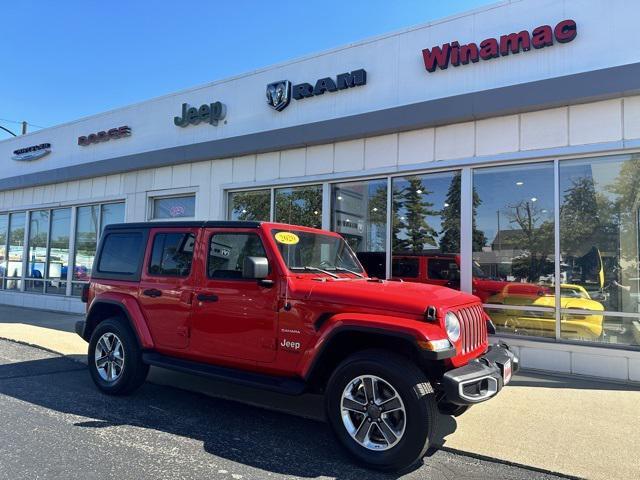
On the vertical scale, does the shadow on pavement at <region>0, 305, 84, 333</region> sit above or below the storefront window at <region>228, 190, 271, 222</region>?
below

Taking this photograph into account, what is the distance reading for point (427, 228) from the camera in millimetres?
8461

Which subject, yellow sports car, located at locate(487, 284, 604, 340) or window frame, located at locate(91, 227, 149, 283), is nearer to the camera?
window frame, located at locate(91, 227, 149, 283)

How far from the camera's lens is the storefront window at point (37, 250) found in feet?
50.4

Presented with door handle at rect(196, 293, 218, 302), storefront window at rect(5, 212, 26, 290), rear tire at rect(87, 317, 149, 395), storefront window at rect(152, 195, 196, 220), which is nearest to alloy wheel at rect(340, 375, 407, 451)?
door handle at rect(196, 293, 218, 302)

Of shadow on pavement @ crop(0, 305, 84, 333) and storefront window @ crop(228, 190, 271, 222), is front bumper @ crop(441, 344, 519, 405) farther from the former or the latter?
shadow on pavement @ crop(0, 305, 84, 333)

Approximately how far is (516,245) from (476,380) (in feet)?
14.5

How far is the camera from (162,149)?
40.0 feet

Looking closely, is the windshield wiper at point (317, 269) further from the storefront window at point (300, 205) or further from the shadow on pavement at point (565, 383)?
the storefront window at point (300, 205)

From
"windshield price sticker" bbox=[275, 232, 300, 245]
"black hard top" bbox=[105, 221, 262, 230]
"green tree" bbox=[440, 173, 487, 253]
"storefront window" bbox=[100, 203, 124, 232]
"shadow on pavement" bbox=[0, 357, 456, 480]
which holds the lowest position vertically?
"shadow on pavement" bbox=[0, 357, 456, 480]

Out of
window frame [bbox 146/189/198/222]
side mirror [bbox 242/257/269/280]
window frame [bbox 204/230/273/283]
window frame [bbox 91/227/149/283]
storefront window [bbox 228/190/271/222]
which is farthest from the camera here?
window frame [bbox 146/189/198/222]

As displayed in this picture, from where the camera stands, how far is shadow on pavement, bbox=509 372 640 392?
20.3ft

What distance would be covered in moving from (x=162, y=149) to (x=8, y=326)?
5.32 metres

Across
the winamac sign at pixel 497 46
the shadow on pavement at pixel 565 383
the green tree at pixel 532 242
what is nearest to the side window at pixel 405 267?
the green tree at pixel 532 242

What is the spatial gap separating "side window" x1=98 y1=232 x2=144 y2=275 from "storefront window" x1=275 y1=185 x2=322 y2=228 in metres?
4.27
